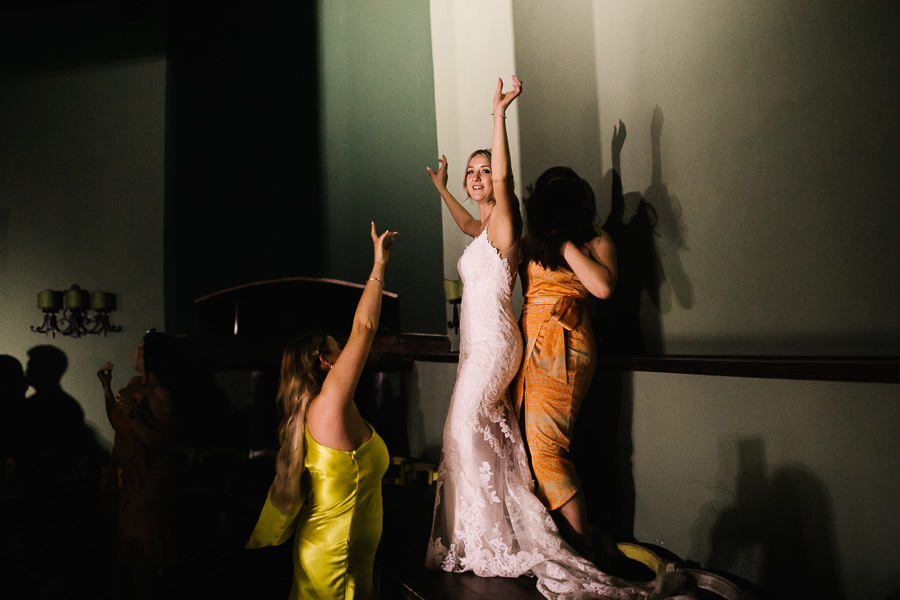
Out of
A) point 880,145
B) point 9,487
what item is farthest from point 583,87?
point 9,487

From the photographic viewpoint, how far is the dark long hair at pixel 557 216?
2.54 meters

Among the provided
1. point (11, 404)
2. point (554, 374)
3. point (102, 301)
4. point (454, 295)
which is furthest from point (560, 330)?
point (11, 404)

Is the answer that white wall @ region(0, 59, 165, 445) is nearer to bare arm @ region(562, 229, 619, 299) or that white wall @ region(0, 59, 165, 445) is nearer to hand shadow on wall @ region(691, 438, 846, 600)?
bare arm @ region(562, 229, 619, 299)

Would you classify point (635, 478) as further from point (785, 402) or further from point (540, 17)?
point (540, 17)

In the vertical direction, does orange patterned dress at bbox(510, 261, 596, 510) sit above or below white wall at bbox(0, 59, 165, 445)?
below

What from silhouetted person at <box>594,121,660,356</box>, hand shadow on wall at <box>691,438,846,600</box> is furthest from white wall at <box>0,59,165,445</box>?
hand shadow on wall at <box>691,438,846,600</box>

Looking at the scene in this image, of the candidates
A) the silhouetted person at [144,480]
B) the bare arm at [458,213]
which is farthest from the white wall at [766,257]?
the silhouetted person at [144,480]

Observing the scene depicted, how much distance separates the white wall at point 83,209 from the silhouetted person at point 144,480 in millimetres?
2791

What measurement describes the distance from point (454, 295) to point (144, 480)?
2202 mm

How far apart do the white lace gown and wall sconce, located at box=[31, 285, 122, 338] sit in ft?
14.5

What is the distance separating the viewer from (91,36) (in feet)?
19.5

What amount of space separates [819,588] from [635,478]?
2.68ft

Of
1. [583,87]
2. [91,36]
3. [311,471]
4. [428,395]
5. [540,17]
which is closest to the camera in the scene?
[311,471]

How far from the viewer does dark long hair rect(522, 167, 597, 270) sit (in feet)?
8.32
